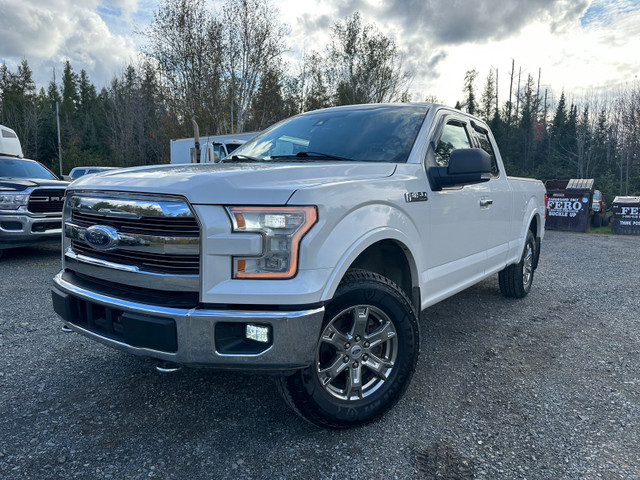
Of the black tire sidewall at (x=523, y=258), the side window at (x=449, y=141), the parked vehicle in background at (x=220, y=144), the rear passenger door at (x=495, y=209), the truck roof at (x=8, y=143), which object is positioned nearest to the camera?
the side window at (x=449, y=141)

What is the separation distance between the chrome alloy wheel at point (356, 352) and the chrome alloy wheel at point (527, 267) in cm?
336

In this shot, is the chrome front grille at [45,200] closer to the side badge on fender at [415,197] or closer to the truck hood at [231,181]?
the truck hood at [231,181]

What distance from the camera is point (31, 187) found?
7.18 meters

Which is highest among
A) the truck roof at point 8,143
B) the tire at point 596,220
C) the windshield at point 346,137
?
the truck roof at point 8,143

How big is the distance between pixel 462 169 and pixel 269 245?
1.56m

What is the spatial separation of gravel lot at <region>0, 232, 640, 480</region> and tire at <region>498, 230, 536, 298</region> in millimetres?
969

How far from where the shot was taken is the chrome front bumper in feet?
6.66

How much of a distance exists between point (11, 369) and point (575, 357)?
4241 millimetres

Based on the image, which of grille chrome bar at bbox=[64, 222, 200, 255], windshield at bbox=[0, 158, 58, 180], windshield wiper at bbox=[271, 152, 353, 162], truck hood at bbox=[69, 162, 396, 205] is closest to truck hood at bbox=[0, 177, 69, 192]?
windshield at bbox=[0, 158, 58, 180]

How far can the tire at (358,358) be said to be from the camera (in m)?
2.27

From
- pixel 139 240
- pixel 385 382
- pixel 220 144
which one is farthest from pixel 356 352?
pixel 220 144

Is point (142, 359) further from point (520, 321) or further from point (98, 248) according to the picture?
point (520, 321)

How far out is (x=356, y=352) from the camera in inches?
Result: 96.4

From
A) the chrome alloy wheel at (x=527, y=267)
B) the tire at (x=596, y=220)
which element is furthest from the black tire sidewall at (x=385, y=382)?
the tire at (x=596, y=220)
